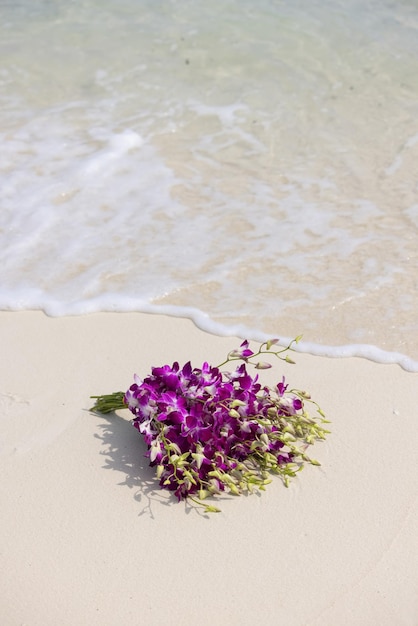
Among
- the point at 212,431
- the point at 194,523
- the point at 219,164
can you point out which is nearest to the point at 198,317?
the point at 212,431

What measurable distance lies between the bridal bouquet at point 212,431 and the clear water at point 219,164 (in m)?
0.75

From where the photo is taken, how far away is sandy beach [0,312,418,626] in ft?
6.72

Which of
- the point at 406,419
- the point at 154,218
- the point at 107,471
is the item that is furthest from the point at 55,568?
the point at 154,218

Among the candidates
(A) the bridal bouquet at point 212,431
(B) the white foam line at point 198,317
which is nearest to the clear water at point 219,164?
(B) the white foam line at point 198,317

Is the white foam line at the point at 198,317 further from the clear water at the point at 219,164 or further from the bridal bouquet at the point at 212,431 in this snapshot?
the bridal bouquet at the point at 212,431

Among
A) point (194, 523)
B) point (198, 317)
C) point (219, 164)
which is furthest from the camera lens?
point (219, 164)

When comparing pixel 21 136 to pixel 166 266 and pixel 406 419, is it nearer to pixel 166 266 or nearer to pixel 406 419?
pixel 166 266

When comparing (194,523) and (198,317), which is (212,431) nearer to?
(194,523)

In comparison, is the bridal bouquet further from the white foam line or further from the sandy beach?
the white foam line

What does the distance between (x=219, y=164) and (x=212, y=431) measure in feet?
8.78

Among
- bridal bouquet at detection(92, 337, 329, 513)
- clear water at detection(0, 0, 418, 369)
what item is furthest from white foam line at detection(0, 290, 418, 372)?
bridal bouquet at detection(92, 337, 329, 513)

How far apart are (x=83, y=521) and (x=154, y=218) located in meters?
2.12

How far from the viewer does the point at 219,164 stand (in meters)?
4.69

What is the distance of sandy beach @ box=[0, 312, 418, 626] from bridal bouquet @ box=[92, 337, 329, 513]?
0.22 feet
